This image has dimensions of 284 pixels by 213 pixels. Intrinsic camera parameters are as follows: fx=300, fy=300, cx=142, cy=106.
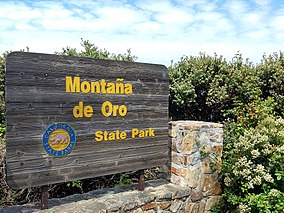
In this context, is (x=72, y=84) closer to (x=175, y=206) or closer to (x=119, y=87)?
(x=119, y=87)

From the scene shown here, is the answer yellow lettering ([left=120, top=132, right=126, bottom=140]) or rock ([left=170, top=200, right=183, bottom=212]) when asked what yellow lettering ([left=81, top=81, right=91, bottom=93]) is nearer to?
yellow lettering ([left=120, top=132, right=126, bottom=140])

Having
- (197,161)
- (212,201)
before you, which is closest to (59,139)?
(197,161)

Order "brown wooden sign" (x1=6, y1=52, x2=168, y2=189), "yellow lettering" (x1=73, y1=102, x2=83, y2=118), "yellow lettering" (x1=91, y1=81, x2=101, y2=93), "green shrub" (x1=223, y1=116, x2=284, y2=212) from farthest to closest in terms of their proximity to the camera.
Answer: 1. "green shrub" (x1=223, y1=116, x2=284, y2=212)
2. "yellow lettering" (x1=91, y1=81, x2=101, y2=93)
3. "yellow lettering" (x1=73, y1=102, x2=83, y2=118)
4. "brown wooden sign" (x1=6, y1=52, x2=168, y2=189)

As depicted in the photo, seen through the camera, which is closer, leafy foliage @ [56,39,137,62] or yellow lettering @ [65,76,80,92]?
yellow lettering @ [65,76,80,92]

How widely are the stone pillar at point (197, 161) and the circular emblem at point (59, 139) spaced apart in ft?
4.66

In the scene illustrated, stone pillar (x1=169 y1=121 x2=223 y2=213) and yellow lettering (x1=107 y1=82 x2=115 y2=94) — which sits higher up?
yellow lettering (x1=107 y1=82 x2=115 y2=94)

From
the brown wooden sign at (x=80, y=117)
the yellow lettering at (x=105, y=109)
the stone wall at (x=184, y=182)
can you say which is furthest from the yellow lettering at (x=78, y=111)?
the stone wall at (x=184, y=182)

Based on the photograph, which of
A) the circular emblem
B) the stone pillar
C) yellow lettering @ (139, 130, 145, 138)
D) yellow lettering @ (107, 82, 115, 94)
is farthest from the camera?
the stone pillar

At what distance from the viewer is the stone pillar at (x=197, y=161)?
3691mm

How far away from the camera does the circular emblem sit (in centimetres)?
272

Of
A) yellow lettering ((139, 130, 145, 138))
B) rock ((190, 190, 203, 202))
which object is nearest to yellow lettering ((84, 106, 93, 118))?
yellow lettering ((139, 130, 145, 138))

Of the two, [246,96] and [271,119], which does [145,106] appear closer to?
[271,119]

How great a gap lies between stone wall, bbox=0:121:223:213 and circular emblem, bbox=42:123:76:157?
63 cm

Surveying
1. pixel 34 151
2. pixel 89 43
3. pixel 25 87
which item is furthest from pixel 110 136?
pixel 89 43
